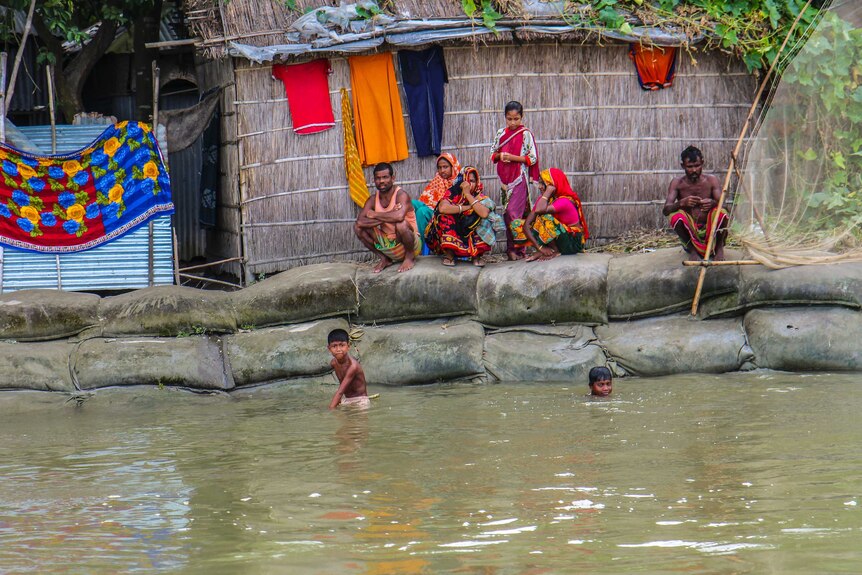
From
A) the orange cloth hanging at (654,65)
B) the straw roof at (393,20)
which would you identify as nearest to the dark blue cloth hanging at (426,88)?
the straw roof at (393,20)

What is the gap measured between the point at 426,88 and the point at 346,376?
11.1 feet

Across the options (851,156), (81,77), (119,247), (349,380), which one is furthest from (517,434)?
(81,77)

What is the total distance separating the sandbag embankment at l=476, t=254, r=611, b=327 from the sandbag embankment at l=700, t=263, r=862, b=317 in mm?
908

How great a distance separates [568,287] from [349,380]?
2032 mm

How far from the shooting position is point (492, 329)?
361 inches

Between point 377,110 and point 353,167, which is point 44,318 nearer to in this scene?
point 353,167

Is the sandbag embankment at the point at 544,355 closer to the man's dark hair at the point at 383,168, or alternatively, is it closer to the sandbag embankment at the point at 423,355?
the sandbag embankment at the point at 423,355

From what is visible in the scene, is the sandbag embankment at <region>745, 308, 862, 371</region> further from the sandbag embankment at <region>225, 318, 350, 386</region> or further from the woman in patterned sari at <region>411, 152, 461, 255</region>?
the sandbag embankment at <region>225, 318, 350, 386</region>

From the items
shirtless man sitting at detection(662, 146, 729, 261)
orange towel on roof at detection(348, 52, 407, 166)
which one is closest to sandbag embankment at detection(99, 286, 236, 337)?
orange towel on roof at detection(348, 52, 407, 166)

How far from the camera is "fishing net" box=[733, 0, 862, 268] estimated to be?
8.51m

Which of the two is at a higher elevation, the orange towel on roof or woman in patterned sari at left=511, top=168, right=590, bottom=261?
the orange towel on roof

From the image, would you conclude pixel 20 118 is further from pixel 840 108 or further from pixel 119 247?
pixel 840 108

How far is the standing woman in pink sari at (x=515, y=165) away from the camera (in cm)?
979

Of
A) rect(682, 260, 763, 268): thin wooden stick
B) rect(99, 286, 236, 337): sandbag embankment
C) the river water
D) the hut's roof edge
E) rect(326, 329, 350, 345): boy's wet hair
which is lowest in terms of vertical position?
the river water
